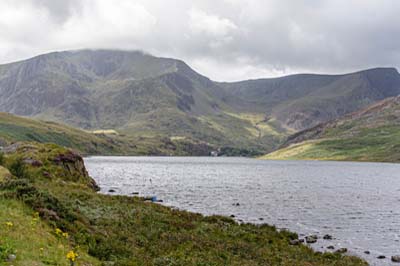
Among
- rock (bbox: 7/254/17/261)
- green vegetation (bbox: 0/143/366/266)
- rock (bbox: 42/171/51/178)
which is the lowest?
green vegetation (bbox: 0/143/366/266)

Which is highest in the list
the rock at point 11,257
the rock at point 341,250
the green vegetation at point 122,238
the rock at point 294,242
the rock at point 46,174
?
the rock at point 46,174

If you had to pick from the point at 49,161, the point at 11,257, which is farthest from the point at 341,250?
the point at 49,161

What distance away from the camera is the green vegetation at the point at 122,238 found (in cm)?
2299

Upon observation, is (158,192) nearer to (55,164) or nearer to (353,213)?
(55,164)

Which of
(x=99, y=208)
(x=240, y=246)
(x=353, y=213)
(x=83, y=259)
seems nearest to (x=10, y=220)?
(x=83, y=259)

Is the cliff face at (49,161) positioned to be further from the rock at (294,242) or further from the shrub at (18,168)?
the rock at (294,242)

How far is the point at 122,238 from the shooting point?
107 ft

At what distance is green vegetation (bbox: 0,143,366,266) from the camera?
23.0 m

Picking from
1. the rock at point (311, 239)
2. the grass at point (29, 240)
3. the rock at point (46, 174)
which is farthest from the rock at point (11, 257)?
the rock at point (46, 174)

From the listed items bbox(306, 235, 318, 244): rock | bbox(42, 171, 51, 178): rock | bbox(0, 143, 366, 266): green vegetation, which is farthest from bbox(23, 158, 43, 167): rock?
bbox(306, 235, 318, 244): rock

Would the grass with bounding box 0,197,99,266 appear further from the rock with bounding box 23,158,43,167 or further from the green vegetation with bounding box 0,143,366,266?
the rock with bounding box 23,158,43,167

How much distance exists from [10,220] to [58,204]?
8391 millimetres

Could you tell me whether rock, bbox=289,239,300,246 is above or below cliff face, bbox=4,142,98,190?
below

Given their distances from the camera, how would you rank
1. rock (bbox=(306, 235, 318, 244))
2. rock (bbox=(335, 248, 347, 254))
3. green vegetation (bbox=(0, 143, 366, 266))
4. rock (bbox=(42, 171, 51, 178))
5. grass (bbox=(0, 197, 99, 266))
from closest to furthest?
grass (bbox=(0, 197, 99, 266)), green vegetation (bbox=(0, 143, 366, 266)), rock (bbox=(335, 248, 347, 254)), rock (bbox=(306, 235, 318, 244)), rock (bbox=(42, 171, 51, 178))
